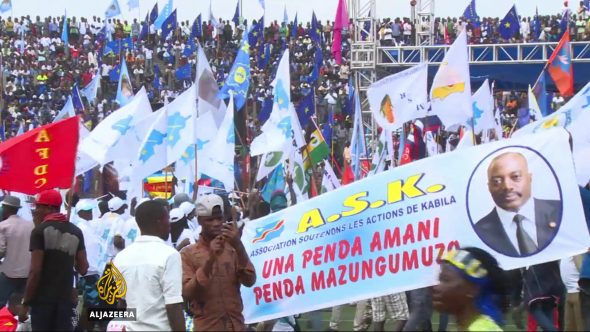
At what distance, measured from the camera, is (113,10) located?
134 ft

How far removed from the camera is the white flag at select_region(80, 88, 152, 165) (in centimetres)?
1423

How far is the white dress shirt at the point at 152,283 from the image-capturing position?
6.02 m

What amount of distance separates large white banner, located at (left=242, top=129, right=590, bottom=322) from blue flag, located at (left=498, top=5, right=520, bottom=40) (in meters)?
27.2

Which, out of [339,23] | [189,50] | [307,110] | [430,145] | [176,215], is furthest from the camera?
[189,50]

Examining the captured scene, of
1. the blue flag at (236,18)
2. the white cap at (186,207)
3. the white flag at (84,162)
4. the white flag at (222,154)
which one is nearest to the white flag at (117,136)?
the white flag at (84,162)

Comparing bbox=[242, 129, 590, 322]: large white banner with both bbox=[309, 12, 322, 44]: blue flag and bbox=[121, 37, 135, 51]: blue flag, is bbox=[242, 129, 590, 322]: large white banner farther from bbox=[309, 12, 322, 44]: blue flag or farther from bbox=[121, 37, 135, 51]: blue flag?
bbox=[121, 37, 135, 51]: blue flag

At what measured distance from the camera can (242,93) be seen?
63.2ft

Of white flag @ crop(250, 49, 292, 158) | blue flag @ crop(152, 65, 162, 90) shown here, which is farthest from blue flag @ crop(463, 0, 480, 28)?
white flag @ crop(250, 49, 292, 158)

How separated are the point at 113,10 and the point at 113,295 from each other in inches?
1395

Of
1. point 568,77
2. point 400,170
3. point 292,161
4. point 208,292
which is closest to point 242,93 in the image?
point 292,161

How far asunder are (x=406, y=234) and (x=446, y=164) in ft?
1.71

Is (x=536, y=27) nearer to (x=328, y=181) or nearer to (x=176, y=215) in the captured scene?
(x=328, y=181)

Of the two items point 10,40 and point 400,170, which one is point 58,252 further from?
point 10,40

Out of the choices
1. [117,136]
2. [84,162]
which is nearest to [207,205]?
[117,136]
